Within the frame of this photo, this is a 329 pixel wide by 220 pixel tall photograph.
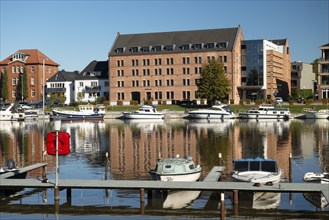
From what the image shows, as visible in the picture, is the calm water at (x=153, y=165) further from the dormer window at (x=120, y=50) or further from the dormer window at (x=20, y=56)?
the dormer window at (x=20, y=56)

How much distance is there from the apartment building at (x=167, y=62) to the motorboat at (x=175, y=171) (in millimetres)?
110339

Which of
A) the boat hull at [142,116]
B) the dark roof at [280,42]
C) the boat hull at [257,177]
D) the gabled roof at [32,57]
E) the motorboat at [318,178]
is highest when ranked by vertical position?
the dark roof at [280,42]

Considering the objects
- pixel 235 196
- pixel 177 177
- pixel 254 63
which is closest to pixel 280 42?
pixel 254 63

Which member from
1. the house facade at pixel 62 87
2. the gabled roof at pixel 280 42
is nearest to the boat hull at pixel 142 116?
the house facade at pixel 62 87

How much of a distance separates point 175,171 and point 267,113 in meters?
89.7

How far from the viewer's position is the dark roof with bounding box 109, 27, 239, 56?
5856 inches

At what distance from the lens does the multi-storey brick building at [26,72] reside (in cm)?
16712

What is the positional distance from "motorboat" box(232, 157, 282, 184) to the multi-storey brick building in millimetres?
136611

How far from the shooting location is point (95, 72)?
548 feet

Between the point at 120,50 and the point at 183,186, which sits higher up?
the point at 120,50

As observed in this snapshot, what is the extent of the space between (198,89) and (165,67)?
18725 millimetres

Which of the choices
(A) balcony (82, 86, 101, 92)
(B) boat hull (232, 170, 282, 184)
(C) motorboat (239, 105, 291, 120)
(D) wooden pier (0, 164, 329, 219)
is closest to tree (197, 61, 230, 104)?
(C) motorboat (239, 105, 291, 120)

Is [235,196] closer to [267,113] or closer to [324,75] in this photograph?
[267,113]

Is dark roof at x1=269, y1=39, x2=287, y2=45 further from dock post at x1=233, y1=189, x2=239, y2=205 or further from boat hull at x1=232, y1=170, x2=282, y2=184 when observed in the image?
dock post at x1=233, y1=189, x2=239, y2=205
